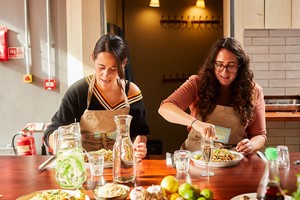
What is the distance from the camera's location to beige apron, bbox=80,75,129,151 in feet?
6.93

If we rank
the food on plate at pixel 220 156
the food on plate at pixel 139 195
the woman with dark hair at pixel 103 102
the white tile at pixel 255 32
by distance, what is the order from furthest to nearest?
the white tile at pixel 255 32 → the woman with dark hair at pixel 103 102 → the food on plate at pixel 220 156 → the food on plate at pixel 139 195

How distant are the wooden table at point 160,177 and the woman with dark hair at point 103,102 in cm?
32

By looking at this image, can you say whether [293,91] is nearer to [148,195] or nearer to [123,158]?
[123,158]

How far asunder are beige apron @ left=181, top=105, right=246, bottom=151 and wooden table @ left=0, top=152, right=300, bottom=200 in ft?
1.25

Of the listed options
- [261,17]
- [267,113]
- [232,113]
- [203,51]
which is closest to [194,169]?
[232,113]

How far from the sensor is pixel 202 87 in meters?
2.30

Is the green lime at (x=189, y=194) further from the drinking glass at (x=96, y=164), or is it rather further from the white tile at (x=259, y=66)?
the white tile at (x=259, y=66)

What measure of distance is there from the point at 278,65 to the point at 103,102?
7.24ft

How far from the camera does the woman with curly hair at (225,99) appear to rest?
220cm

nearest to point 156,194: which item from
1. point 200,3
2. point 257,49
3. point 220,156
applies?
point 220,156

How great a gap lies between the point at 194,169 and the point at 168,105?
1.96 feet

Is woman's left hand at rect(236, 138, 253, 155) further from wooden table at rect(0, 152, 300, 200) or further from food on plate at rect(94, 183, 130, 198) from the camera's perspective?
food on plate at rect(94, 183, 130, 198)

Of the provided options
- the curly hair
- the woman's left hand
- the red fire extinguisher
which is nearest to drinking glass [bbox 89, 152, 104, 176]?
the woman's left hand

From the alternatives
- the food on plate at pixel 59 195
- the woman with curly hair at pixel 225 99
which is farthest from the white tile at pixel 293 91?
the food on plate at pixel 59 195
